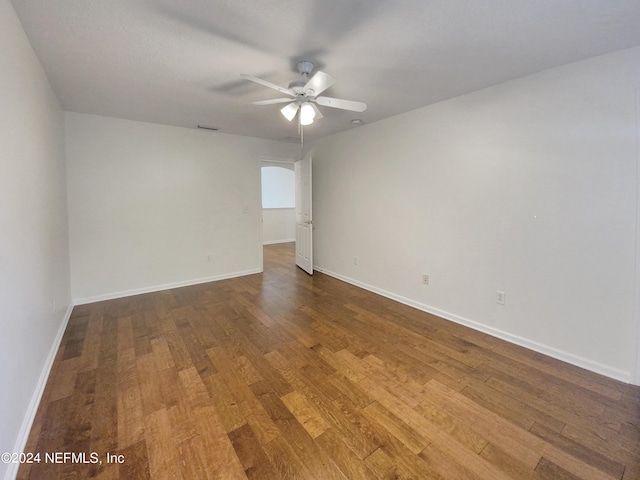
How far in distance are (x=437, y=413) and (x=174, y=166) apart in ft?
14.4

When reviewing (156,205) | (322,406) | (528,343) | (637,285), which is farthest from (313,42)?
(156,205)

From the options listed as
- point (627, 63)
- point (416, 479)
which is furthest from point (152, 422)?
point (627, 63)

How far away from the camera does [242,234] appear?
15.9ft

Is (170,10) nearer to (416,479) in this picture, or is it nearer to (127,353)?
(127,353)

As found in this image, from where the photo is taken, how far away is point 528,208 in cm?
246

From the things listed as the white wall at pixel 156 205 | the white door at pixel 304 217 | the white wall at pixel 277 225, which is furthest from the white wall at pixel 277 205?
the white wall at pixel 156 205

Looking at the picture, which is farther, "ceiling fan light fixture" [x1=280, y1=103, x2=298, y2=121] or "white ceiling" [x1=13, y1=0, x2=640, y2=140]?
"ceiling fan light fixture" [x1=280, y1=103, x2=298, y2=121]

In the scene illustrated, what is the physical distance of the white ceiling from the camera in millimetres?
1572

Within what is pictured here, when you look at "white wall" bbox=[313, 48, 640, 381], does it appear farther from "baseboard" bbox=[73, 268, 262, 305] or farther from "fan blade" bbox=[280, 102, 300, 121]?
"baseboard" bbox=[73, 268, 262, 305]

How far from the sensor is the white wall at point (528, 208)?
2.05m

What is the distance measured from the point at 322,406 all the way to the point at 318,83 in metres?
2.24

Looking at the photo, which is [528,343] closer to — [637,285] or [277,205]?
[637,285]

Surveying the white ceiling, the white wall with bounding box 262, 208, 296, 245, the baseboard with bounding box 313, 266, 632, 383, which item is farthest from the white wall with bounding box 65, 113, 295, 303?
the white wall with bounding box 262, 208, 296, 245

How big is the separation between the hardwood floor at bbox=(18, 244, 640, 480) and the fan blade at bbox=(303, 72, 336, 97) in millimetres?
2176
